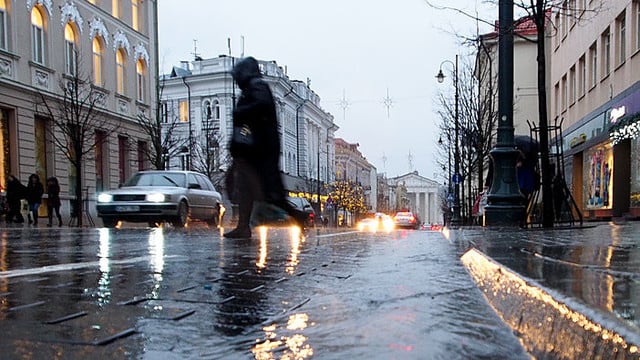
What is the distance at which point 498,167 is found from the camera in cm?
1112

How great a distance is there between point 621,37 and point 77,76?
21259 mm

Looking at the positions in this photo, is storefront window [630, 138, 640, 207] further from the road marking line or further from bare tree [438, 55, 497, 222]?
the road marking line

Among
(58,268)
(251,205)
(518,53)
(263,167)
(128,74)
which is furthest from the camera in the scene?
(518,53)

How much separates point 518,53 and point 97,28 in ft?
113

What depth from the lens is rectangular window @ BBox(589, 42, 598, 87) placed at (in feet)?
74.2

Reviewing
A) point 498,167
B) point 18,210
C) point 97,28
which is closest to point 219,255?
point 498,167

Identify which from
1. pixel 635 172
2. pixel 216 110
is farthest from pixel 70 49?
pixel 216 110

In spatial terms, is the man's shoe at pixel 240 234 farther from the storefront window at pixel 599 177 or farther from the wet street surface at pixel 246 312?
the storefront window at pixel 599 177

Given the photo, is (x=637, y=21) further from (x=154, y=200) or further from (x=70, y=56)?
(x=70, y=56)

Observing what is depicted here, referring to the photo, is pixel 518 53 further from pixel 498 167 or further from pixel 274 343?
pixel 274 343

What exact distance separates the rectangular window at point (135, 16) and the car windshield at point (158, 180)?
20.5 metres

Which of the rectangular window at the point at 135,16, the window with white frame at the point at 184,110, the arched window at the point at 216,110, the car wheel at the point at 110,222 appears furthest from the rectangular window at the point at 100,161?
the window with white frame at the point at 184,110

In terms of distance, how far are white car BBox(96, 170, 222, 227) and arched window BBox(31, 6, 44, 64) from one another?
12.1 meters

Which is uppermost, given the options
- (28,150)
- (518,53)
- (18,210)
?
(518,53)
